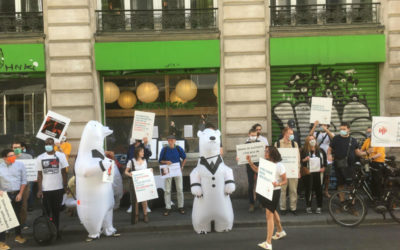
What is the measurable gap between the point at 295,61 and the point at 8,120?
26.6 feet

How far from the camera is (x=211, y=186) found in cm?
813

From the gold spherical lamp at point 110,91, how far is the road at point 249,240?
4853mm

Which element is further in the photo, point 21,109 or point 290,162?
point 21,109

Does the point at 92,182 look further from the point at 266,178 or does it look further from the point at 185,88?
the point at 185,88

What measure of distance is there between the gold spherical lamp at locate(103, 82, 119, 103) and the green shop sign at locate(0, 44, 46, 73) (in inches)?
69.9

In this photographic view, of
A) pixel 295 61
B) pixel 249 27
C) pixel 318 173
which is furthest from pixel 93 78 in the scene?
pixel 318 173

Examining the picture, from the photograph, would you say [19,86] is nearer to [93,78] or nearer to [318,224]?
[93,78]

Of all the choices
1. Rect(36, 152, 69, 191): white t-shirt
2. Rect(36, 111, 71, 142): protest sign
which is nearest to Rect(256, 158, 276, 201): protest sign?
Rect(36, 152, 69, 191): white t-shirt

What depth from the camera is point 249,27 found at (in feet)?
41.0

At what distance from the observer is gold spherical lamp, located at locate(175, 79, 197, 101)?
12.9 m

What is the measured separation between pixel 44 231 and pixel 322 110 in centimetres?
647

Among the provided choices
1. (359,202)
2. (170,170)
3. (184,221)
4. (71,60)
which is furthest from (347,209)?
(71,60)

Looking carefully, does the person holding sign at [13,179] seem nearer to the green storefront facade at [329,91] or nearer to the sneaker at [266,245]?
the sneaker at [266,245]

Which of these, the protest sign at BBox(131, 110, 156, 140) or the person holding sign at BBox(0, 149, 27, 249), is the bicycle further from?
the person holding sign at BBox(0, 149, 27, 249)
